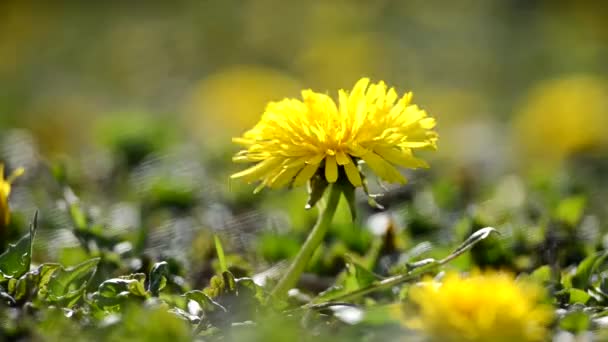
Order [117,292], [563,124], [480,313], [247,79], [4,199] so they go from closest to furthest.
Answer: [480,313], [117,292], [4,199], [563,124], [247,79]

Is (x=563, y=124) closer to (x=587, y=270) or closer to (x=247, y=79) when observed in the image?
(x=247, y=79)

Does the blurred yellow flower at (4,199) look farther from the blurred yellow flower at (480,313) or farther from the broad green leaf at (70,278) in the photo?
the blurred yellow flower at (480,313)

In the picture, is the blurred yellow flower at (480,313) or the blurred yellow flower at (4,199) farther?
the blurred yellow flower at (4,199)

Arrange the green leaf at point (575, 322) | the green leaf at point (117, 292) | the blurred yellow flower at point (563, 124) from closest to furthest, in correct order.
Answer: the green leaf at point (575, 322)
the green leaf at point (117, 292)
the blurred yellow flower at point (563, 124)

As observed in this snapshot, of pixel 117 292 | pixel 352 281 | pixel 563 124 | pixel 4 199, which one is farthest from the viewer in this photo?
pixel 563 124

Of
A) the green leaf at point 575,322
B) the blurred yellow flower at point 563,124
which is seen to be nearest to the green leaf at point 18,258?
the green leaf at point 575,322

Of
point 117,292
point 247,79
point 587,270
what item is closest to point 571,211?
point 587,270

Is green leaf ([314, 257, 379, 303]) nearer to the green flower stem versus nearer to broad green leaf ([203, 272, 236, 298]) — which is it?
the green flower stem
